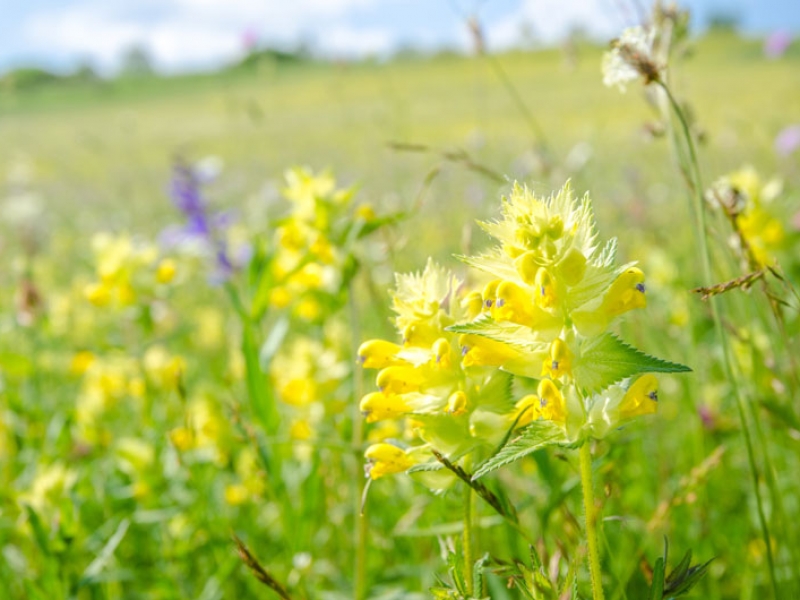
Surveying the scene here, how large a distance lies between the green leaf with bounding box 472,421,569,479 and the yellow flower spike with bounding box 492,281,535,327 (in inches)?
4.4

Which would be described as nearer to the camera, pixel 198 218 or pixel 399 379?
pixel 399 379

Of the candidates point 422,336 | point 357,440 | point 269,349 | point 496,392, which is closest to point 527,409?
point 496,392

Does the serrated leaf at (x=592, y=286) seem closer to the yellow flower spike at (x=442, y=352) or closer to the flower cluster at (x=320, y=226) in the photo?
the yellow flower spike at (x=442, y=352)

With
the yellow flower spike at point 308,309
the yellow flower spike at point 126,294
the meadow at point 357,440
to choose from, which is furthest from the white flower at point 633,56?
the yellow flower spike at point 126,294

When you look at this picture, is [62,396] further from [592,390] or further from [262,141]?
[262,141]

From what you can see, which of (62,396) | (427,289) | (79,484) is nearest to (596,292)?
(427,289)

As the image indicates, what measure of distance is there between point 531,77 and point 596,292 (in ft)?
130

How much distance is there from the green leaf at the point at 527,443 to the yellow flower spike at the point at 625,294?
0.46ft

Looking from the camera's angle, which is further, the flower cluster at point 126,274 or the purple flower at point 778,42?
the purple flower at point 778,42

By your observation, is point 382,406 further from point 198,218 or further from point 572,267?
point 198,218

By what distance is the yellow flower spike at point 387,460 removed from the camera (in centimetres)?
93

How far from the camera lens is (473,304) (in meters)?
0.92

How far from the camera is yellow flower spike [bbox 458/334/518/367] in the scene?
0.81m

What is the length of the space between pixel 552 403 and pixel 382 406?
0.83ft
